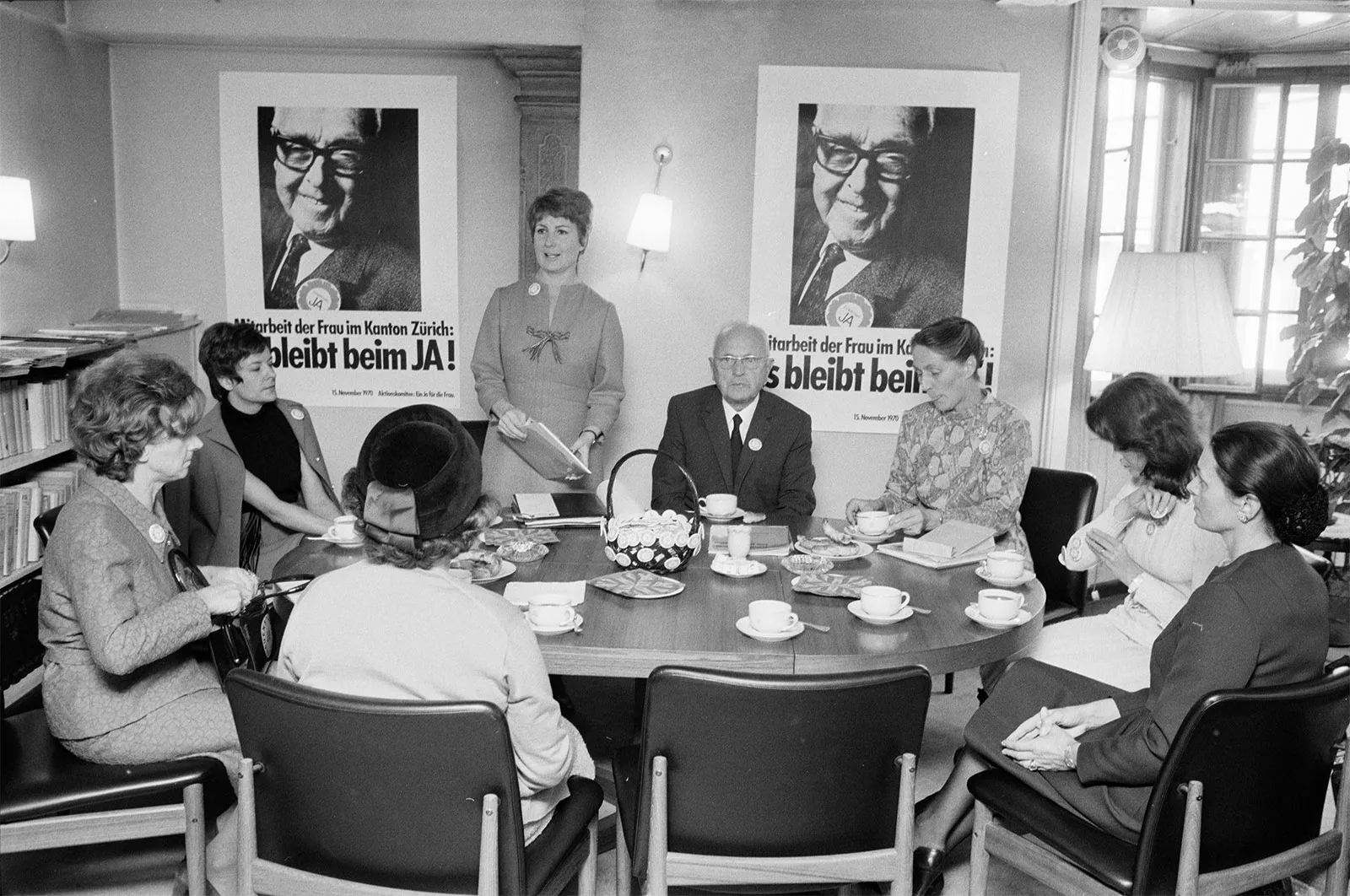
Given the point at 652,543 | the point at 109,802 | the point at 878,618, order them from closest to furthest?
the point at 109,802 → the point at 878,618 → the point at 652,543

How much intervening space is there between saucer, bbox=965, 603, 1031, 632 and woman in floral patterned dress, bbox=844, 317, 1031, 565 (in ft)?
2.84

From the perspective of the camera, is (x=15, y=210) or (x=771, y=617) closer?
(x=771, y=617)

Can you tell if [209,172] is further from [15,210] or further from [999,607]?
[999,607]

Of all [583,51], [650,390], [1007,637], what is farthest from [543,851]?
[583,51]

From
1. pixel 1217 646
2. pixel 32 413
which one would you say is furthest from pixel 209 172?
pixel 1217 646

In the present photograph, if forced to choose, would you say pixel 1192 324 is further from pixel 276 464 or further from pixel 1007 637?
pixel 276 464

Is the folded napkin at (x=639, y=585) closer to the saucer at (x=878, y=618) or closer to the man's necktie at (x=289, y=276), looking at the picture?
the saucer at (x=878, y=618)

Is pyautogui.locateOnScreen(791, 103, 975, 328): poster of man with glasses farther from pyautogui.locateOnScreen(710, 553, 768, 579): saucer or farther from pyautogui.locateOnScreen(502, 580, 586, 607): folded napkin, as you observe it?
pyautogui.locateOnScreen(502, 580, 586, 607): folded napkin

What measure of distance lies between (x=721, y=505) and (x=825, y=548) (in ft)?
1.40

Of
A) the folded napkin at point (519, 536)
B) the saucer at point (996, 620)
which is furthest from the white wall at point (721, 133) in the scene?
the saucer at point (996, 620)

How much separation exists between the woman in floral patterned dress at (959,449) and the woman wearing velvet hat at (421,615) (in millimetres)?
1723

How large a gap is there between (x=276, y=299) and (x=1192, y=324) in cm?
397

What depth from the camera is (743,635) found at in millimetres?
2473

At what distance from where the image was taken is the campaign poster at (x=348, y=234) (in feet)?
17.7
